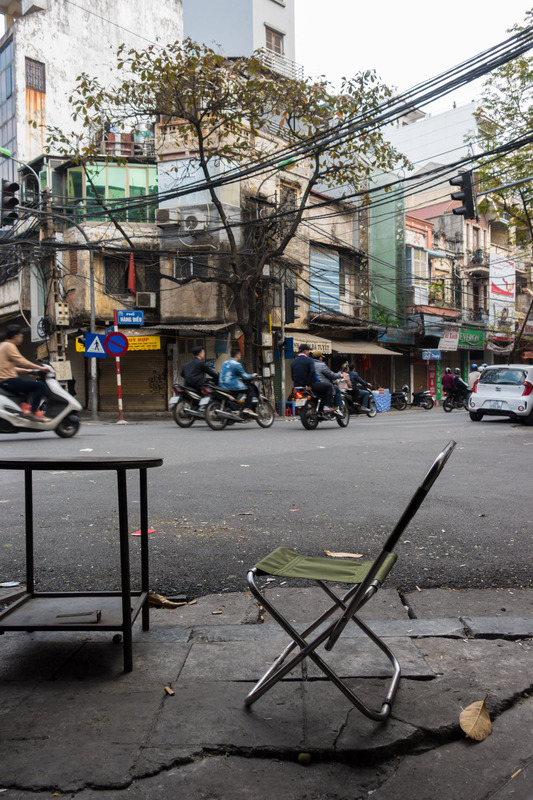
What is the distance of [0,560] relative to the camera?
406cm

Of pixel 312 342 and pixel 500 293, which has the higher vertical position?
pixel 500 293

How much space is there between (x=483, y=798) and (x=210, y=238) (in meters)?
22.4

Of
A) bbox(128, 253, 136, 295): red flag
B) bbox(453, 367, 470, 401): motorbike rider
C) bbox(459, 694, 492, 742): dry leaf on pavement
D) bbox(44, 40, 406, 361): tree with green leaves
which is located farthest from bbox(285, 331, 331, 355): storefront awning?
bbox(459, 694, 492, 742): dry leaf on pavement

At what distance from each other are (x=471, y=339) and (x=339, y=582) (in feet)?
120

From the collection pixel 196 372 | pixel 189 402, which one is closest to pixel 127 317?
pixel 189 402

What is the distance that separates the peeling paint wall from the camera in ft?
92.2

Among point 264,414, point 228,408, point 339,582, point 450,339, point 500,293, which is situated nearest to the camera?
point 339,582

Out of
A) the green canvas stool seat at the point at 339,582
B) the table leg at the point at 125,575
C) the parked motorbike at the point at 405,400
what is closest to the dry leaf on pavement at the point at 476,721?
the green canvas stool seat at the point at 339,582

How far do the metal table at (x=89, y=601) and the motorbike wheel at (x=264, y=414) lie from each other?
1121cm

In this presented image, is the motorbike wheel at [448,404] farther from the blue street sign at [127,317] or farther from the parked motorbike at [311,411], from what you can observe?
the blue street sign at [127,317]

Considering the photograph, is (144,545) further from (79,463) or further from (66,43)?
(66,43)

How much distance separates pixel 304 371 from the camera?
1354 centimetres

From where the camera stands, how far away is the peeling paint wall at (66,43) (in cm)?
2811

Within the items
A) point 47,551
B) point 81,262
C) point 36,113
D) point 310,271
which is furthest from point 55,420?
point 36,113
